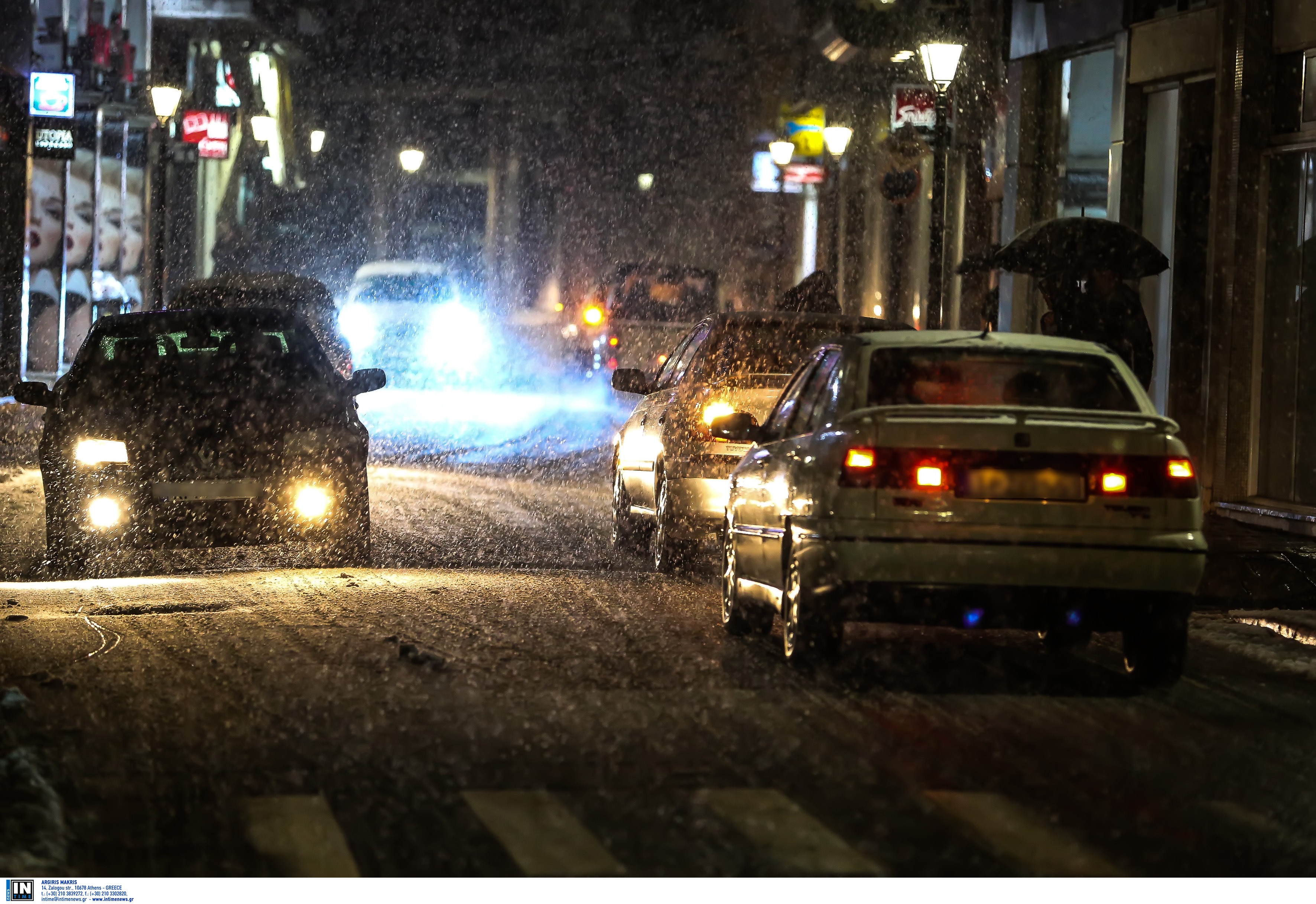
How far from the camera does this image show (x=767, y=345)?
11883mm

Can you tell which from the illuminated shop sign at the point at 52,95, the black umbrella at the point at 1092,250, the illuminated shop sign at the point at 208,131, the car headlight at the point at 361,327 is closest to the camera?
the black umbrella at the point at 1092,250

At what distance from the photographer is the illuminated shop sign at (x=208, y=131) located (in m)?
42.1

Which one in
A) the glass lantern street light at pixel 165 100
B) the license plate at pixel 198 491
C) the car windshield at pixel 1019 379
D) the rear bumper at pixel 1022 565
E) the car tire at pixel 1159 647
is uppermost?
the glass lantern street light at pixel 165 100

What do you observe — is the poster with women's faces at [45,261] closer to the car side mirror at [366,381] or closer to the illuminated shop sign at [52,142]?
the illuminated shop sign at [52,142]

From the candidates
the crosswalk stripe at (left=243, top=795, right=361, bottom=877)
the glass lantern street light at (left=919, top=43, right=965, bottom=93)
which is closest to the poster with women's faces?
the glass lantern street light at (left=919, top=43, right=965, bottom=93)

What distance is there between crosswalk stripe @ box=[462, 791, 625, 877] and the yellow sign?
30.5 metres

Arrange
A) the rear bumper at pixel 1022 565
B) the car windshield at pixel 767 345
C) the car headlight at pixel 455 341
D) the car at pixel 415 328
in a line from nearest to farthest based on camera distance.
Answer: the rear bumper at pixel 1022 565 → the car windshield at pixel 767 345 → the car at pixel 415 328 → the car headlight at pixel 455 341

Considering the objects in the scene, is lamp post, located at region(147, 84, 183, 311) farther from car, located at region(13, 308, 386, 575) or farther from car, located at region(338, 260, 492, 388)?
car, located at region(13, 308, 386, 575)

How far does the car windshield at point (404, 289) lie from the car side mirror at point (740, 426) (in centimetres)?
2804

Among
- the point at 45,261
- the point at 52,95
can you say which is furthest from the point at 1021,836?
Answer: the point at 45,261

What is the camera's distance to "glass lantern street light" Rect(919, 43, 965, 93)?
57.7ft

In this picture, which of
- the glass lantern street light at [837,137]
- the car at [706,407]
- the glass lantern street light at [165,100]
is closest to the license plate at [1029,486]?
the car at [706,407]

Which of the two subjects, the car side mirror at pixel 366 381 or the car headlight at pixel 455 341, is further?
the car headlight at pixel 455 341

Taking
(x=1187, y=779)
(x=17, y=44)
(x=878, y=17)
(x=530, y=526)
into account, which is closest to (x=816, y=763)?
(x=1187, y=779)
